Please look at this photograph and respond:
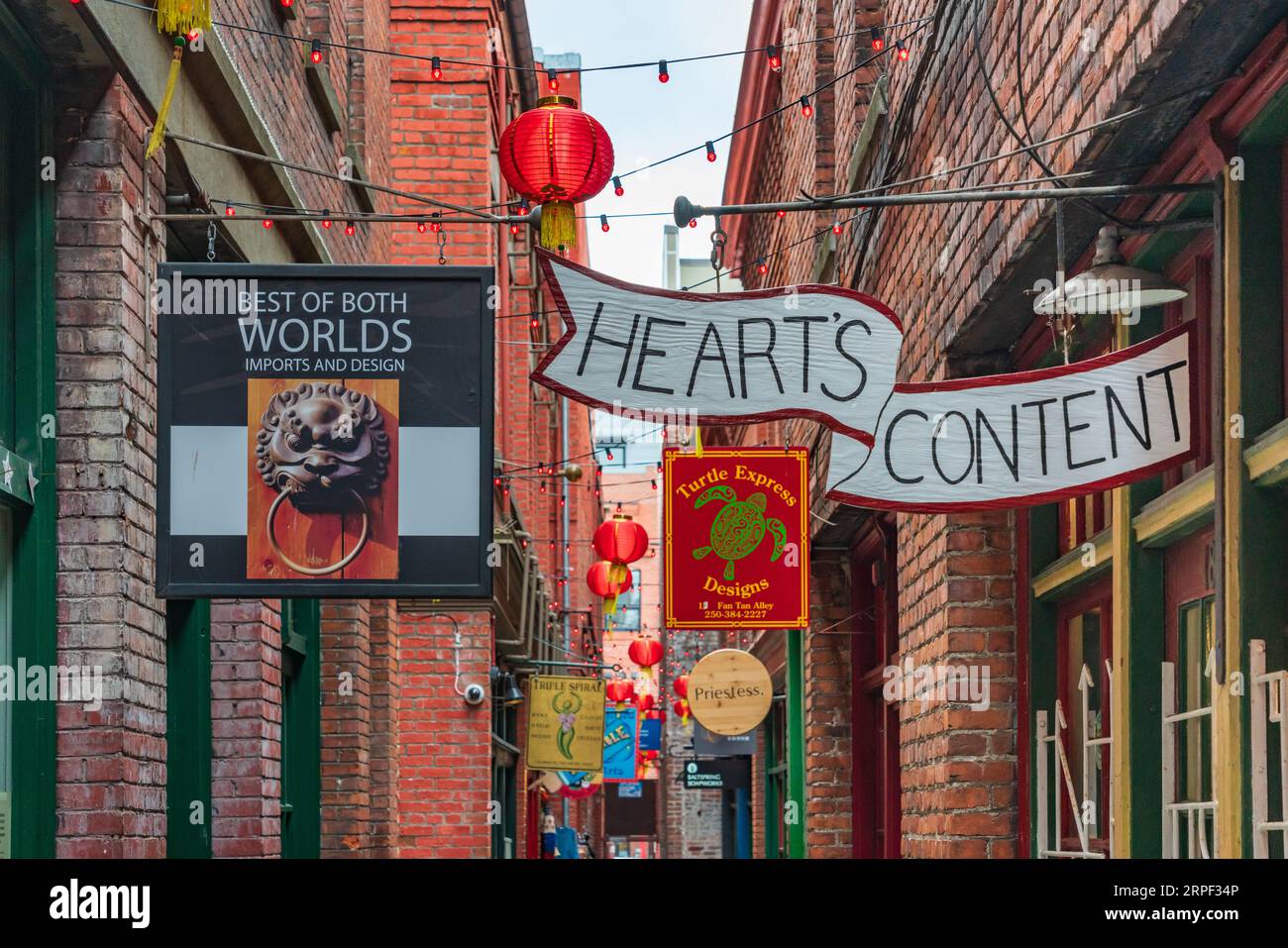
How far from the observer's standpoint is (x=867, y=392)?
405 centimetres

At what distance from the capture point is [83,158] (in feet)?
17.0

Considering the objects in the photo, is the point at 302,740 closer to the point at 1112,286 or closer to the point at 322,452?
the point at 322,452

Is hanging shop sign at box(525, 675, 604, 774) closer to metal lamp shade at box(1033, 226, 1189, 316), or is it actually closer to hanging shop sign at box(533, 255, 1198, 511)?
metal lamp shade at box(1033, 226, 1189, 316)

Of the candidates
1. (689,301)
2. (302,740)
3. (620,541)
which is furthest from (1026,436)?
(620,541)

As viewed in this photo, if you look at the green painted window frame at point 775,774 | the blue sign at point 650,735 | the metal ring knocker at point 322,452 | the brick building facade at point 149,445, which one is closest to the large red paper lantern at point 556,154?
the brick building facade at point 149,445

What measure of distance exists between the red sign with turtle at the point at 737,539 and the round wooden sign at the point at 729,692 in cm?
296

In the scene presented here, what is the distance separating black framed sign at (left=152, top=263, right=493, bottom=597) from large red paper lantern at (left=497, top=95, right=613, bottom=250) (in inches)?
115

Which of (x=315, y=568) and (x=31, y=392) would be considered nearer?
(x=315, y=568)

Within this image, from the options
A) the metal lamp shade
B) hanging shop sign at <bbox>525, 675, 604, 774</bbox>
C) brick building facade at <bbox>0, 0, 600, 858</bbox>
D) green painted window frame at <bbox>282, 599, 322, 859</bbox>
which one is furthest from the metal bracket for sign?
hanging shop sign at <bbox>525, 675, 604, 774</bbox>

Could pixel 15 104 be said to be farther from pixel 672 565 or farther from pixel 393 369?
pixel 672 565

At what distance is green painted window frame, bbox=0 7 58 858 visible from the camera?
4.84 meters

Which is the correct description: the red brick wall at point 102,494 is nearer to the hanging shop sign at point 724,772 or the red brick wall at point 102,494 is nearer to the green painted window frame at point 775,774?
the green painted window frame at point 775,774

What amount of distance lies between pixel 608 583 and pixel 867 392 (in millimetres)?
13793
